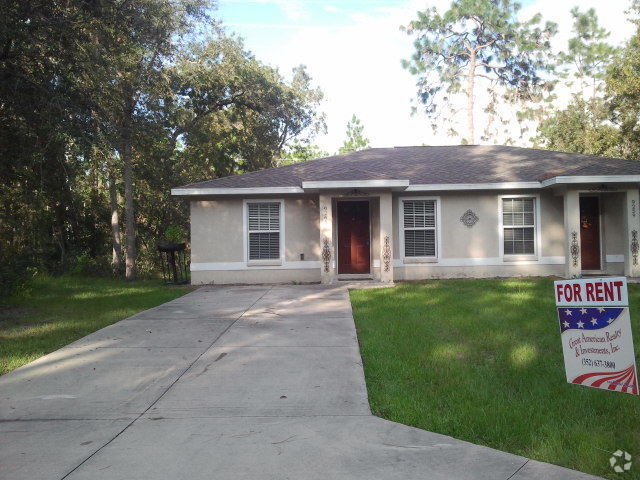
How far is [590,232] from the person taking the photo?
47.5 ft

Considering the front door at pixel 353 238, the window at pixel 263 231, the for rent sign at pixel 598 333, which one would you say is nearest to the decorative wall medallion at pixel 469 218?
the front door at pixel 353 238

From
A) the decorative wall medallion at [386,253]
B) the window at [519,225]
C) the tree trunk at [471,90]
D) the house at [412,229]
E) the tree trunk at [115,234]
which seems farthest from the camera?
the tree trunk at [471,90]

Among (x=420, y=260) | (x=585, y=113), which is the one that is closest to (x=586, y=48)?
(x=585, y=113)

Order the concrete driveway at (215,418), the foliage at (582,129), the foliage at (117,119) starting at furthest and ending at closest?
the foliage at (582,129) → the foliage at (117,119) → the concrete driveway at (215,418)

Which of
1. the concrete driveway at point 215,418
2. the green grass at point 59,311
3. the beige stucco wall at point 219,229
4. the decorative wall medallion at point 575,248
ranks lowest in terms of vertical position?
the concrete driveway at point 215,418

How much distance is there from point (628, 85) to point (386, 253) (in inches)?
436

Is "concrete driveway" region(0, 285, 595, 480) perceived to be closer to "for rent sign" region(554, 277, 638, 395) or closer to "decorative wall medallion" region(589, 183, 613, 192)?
"for rent sign" region(554, 277, 638, 395)

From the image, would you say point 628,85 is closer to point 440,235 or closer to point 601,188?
point 601,188

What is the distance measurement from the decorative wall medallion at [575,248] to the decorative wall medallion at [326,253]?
21.1 feet

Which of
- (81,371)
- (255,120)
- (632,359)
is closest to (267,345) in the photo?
(81,371)

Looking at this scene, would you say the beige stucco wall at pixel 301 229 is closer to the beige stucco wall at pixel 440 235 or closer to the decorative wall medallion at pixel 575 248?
the beige stucco wall at pixel 440 235

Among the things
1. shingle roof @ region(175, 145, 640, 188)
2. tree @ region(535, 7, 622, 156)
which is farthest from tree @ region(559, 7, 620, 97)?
shingle roof @ region(175, 145, 640, 188)

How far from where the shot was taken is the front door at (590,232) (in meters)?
14.4

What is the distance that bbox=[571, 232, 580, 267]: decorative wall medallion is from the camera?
13.2m
